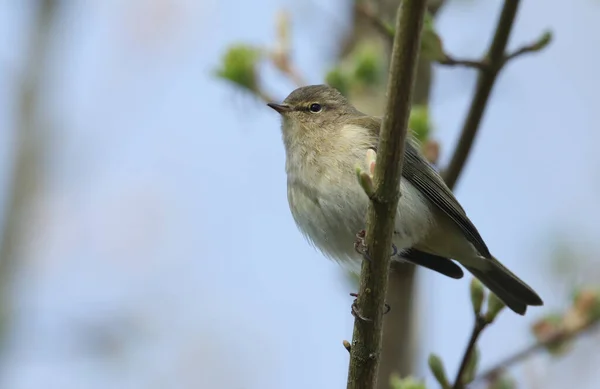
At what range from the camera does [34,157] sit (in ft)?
13.4

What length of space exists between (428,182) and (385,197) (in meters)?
1.77

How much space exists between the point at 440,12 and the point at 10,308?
276 centimetres

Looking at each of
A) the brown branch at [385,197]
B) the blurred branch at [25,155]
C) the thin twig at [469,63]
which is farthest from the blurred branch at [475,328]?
the blurred branch at [25,155]

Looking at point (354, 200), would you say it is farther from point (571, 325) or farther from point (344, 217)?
point (571, 325)

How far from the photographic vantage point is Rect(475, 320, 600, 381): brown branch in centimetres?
290

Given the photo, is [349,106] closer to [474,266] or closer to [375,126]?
[375,126]

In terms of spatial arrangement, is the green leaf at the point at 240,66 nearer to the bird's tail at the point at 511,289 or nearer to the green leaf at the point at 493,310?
the bird's tail at the point at 511,289

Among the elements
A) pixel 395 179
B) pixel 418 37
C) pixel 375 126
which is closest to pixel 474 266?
pixel 375 126

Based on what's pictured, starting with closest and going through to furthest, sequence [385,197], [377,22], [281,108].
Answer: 1. [385,197]
2. [377,22]
3. [281,108]

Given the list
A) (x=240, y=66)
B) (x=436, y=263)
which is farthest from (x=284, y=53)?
(x=436, y=263)

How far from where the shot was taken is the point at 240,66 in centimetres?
421

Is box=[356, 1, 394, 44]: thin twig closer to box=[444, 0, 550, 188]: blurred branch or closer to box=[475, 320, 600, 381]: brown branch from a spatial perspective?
box=[444, 0, 550, 188]: blurred branch

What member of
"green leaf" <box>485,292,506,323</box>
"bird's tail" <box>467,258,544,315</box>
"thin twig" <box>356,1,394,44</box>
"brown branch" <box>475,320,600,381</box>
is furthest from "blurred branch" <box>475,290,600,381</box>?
"thin twig" <box>356,1,394,44</box>

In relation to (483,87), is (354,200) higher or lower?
lower
